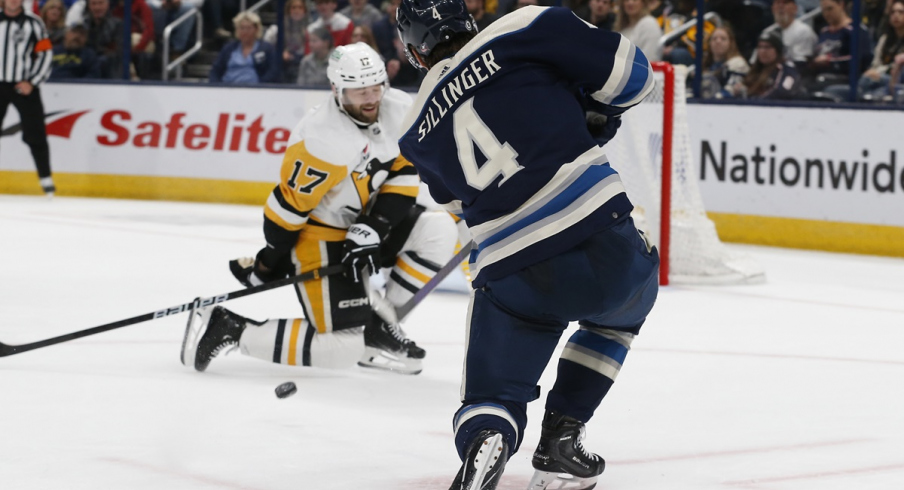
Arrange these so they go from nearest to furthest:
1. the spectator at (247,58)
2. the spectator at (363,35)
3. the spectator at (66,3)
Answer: the spectator at (363,35) → the spectator at (247,58) → the spectator at (66,3)

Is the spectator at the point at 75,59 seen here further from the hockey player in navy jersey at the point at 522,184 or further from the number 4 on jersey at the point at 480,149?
the number 4 on jersey at the point at 480,149

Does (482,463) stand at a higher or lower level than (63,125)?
higher

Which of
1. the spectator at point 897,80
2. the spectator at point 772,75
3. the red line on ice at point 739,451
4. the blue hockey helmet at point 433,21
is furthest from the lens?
the spectator at point 772,75

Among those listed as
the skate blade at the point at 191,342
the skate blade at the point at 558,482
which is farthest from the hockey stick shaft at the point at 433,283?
the skate blade at the point at 558,482

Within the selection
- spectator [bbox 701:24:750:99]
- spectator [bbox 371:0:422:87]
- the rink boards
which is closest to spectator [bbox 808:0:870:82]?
the rink boards

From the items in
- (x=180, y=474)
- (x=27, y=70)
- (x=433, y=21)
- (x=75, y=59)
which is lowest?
(x=75, y=59)

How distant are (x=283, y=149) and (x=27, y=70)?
1838mm

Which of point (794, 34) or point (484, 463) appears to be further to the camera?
point (794, 34)

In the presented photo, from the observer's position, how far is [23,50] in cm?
884

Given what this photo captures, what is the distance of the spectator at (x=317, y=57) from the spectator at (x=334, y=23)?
0.04 metres

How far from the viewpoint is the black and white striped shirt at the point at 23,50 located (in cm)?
881

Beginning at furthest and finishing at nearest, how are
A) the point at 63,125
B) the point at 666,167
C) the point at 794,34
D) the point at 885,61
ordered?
1. the point at 63,125
2. the point at 794,34
3. the point at 885,61
4. the point at 666,167

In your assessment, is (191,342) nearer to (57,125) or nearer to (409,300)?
(409,300)

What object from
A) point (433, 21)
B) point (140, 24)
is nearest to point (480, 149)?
point (433, 21)
